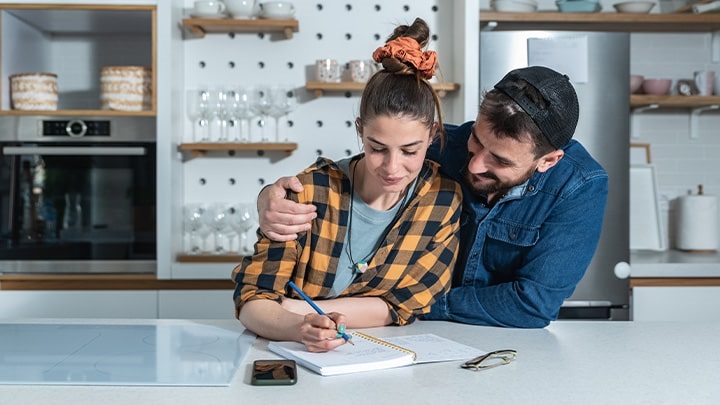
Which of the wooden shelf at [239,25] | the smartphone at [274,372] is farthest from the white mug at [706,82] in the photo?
the smartphone at [274,372]

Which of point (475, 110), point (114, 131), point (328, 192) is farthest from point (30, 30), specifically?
point (328, 192)

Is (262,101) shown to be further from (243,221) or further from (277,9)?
(243,221)

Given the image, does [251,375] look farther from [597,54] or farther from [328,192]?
[597,54]

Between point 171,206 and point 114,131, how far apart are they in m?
0.37

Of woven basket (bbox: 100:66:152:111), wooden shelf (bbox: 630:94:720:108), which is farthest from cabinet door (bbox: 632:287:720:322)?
woven basket (bbox: 100:66:152:111)

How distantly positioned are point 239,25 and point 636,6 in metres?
1.68

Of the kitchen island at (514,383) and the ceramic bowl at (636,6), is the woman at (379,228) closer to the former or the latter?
the kitchen island at (514,383)

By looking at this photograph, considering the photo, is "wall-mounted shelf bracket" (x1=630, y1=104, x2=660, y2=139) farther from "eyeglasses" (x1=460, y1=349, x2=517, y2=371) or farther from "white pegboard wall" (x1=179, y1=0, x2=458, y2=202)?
"eyeglasses" (x1=460, y1=349, x2=517, y2=371)

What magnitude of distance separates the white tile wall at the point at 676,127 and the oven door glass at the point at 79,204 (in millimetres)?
2234

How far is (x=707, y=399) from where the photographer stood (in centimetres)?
119

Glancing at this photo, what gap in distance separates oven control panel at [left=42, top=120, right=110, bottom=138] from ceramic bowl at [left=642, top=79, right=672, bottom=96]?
90.2 inches

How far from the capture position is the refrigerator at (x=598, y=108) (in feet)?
10.4

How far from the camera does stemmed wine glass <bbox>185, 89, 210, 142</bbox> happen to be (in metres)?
3.36

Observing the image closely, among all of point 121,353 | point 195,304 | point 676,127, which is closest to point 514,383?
point 121,353
